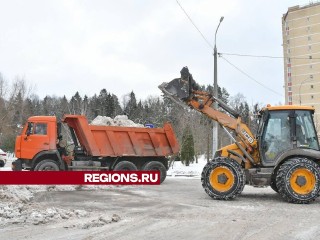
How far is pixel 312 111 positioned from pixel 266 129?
1.33 m

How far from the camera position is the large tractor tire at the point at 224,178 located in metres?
10.5

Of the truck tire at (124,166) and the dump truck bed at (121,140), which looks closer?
the dump truck bed at (121,140)

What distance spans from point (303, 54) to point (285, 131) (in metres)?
80.6

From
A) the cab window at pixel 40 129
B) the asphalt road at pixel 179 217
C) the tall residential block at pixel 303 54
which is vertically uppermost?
the tall residential block at pixel 303 54

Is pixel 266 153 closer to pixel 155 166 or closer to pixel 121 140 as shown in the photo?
pixel 155 166

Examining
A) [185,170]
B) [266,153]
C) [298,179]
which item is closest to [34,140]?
[266,153]

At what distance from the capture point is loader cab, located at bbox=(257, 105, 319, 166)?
1066cm

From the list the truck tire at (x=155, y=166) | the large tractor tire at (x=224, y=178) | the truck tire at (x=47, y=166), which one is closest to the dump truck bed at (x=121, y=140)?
the truck tire at (x=155, y=166)

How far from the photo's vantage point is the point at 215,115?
1158 centimetres

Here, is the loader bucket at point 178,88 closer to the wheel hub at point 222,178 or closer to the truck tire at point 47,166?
the wheel hub at point 222,178

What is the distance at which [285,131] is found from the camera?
10758 mm

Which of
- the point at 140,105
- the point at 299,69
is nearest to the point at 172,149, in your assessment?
the point at 140,105

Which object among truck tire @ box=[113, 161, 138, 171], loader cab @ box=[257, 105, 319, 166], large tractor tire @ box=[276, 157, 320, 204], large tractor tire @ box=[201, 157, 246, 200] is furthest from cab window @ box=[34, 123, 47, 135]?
large tractor tire @ box=[276, 157, 320, 204]

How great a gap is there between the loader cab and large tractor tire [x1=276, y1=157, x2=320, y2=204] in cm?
57
